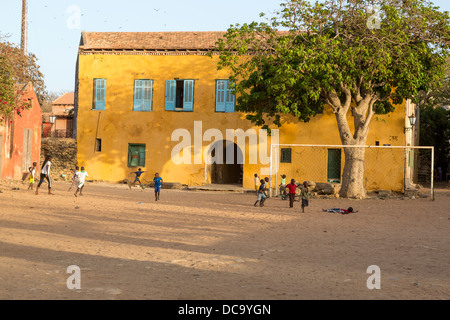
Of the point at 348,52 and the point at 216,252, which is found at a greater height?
the point at 348,52

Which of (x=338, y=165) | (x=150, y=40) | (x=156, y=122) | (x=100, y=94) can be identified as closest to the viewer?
(x=338, y=165)

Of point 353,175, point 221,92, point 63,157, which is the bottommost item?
point 353,175

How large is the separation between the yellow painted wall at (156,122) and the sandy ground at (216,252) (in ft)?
37.3

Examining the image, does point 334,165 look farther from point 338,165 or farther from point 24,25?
point 24,25

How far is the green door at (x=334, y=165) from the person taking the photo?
95.5 feet

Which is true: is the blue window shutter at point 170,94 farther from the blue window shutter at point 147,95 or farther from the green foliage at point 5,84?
the green foliage at point 5,84

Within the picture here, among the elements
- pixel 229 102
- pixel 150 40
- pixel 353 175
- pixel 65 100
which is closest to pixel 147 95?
pixel 150 40

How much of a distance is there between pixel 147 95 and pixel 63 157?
19.3 feet

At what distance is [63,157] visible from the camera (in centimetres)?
3189

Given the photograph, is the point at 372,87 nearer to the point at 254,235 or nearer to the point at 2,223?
the point at 254,235

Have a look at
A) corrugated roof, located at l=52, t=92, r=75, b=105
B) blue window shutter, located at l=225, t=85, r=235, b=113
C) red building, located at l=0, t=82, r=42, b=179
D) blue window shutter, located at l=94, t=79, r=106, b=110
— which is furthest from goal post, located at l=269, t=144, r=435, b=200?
corrugated roof, located at l=52, t=92, r=75, b=105

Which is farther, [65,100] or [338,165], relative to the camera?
[65,100]

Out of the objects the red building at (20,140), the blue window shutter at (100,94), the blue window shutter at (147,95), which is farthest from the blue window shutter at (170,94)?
the red building at (20,140)

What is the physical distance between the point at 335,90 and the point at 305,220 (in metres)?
10.4
